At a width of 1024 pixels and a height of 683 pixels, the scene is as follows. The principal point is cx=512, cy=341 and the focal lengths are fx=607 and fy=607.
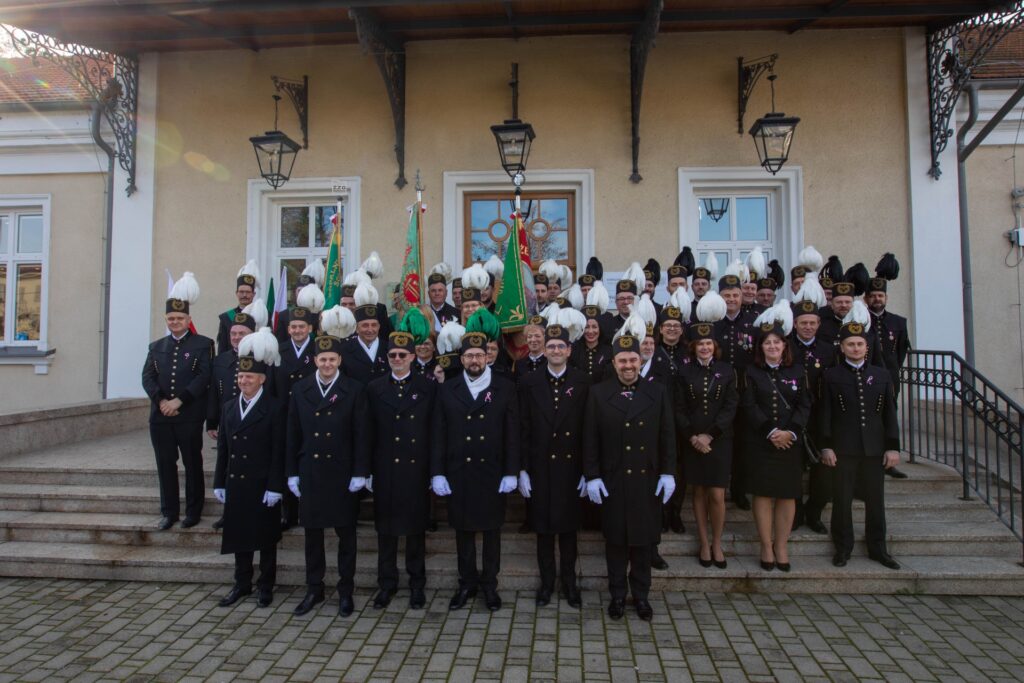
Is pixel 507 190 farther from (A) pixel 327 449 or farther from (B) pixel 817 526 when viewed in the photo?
(B) pixel 817 526

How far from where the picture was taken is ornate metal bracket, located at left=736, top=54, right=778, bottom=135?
8.23 meters

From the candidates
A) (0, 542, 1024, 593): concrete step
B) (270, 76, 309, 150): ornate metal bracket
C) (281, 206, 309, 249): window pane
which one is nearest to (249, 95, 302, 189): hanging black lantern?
(270, 76, 309, 150): ornate metal bracket

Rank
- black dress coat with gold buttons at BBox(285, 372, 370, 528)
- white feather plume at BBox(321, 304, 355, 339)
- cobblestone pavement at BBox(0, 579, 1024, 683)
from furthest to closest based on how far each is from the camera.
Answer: white feather plume at BBox(321, 304, 355, 339) < black dress coat with gold buttons at BBox(285, 372, 370, 528) < cobblestone pavement at BBox(0, 579, 1024, 683)

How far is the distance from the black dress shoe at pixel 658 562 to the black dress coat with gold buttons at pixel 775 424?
92 centimetres

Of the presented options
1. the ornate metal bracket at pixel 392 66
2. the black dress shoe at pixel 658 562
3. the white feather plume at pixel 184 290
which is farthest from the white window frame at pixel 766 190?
the white feather plume at pixel 184 290

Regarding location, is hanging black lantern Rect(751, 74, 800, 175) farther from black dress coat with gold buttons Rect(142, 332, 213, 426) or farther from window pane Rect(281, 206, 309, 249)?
black dress coat with gold buttons Rect(142, 332, 213, 426)

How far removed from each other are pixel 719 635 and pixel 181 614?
3968 mm

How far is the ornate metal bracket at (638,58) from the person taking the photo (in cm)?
716

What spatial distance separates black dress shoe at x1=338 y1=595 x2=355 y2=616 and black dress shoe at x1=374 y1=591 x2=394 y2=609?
0.18m

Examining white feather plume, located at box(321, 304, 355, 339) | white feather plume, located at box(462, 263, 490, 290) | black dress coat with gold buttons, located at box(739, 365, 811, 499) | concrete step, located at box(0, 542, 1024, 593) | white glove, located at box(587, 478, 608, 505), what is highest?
white feather plume, located at box(462, 263, 490, 290)

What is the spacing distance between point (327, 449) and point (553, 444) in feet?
5.62

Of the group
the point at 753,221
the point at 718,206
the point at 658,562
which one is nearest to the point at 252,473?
the point at 658,562

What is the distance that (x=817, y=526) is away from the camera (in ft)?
17.5

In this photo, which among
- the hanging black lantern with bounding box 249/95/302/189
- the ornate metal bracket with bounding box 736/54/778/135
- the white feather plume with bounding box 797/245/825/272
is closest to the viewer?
the white feather plume with bounding box 797/245/825/272
